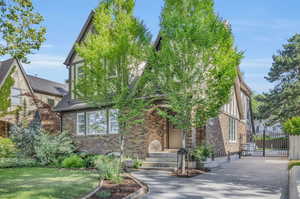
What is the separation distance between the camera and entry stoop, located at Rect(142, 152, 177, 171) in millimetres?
11891

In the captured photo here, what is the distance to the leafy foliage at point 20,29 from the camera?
6188 millimetres

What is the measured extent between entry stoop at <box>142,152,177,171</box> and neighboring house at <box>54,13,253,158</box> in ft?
1.84

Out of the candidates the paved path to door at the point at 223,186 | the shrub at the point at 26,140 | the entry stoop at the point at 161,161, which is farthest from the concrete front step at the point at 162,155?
the shrub at the point at 26,140

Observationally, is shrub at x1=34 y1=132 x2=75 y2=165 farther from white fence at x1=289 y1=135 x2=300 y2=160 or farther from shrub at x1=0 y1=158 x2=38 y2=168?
white fence at x1=289 y1=135 x2=300 y2=160

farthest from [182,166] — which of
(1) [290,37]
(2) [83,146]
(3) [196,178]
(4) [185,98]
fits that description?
(1) [290,37]

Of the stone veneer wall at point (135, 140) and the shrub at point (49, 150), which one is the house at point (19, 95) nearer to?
the stone veneer wall at point (135, 140)

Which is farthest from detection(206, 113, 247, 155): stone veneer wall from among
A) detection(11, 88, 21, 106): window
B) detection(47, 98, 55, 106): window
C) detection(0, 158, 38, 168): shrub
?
detection(47, 98, 55, 106): window

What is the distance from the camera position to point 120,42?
8.74 meters

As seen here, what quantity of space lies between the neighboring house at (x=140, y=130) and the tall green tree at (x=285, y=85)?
8996 millimetres

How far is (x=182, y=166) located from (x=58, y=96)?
23.5 m

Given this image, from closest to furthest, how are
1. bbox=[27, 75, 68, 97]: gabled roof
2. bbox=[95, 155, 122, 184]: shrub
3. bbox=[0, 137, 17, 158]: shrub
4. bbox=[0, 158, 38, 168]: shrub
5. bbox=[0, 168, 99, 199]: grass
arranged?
bbox=[0, 168, 99, 199]: grass < bbox=[95, 155, 122, 184]: shrub < bbox=[0, 158, 38, 168]: shrub < bbox=[0, 137, 17, 158]: shrub < bbox=[27, 75, 68, 97]: gabled roof

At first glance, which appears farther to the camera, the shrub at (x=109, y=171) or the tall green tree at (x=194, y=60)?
the tall green tree at (x=194, y=60)

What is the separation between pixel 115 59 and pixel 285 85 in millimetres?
25010

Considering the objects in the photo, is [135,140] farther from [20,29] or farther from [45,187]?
[20,29]
